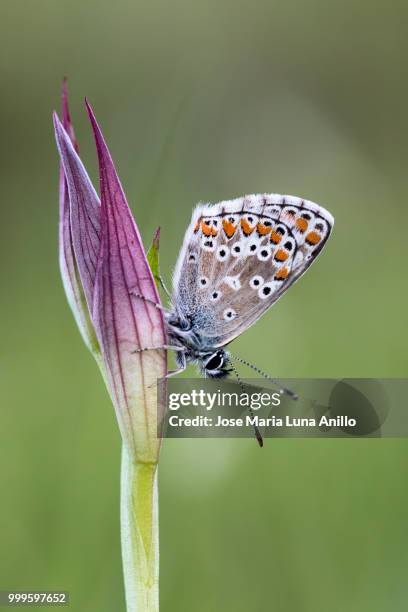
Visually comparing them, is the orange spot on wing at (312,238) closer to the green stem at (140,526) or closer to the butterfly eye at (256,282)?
the butterfly eye at (256,282)

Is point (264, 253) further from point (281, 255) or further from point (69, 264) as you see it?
point (69, 264)

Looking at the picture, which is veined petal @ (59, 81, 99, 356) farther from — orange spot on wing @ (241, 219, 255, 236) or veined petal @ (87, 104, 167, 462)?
orange spot on wing @ (241, 219, 255, 236)

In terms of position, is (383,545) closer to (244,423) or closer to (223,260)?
(244,423)

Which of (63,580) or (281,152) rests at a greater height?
(281,152)

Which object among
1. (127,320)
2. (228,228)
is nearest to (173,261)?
(228,228)

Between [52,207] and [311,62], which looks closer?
[52,207]

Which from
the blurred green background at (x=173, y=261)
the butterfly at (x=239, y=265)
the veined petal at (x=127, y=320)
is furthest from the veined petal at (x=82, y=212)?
the blurred green background at (x=173, y=261)

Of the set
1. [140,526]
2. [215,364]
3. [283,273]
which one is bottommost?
[140,526]

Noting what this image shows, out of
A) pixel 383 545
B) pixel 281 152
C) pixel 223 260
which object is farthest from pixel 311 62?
pixel 223 260
